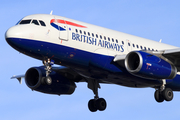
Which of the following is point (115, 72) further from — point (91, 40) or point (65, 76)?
point (65, 76)

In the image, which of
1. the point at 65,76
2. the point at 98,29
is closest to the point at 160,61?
the point at 98,29

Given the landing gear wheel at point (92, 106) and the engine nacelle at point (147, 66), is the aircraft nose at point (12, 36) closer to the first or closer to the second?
the engine nacelle at point (147, 66)

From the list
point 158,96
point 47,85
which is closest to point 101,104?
point 47,85

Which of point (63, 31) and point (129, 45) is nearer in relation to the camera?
point (63, 31)

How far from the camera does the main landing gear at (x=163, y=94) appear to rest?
3766cm

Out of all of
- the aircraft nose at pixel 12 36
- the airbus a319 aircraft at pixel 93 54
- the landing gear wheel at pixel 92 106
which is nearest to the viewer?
the aircraft nose at pixel 12 36

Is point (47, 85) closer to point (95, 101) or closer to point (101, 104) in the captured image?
point (95, 101)

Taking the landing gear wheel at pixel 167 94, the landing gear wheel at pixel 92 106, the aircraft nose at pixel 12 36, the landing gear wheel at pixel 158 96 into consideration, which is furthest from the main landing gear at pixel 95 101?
the aircraft nose at pixel 12 36

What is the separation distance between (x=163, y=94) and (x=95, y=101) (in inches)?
266

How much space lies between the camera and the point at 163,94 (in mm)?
Result: 37656

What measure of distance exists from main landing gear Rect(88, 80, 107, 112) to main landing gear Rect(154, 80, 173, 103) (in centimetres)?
533

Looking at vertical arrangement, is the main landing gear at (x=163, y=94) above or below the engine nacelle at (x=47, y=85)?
below

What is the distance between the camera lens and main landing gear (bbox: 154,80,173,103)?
3766 centimetres

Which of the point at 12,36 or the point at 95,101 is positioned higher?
the point at 12,36
